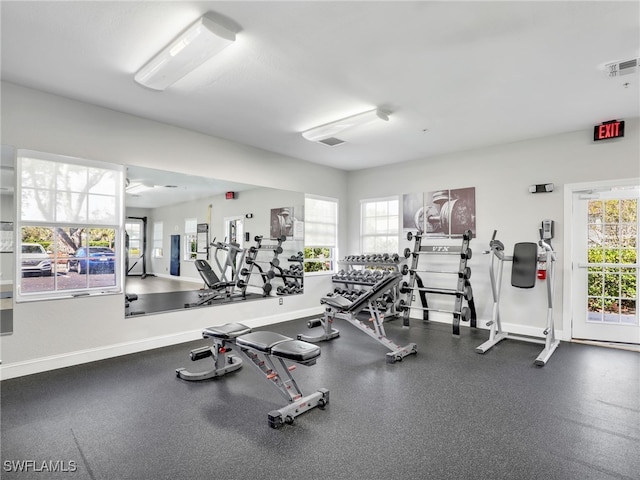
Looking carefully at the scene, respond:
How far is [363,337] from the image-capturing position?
15.2 feet

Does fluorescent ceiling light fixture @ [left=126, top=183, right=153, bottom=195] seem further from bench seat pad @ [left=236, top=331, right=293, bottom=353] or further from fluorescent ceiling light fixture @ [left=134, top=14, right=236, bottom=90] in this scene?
bench seat pad @ [left=236, top=331, right=293, bottom=353]

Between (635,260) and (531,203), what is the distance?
4.30 feet

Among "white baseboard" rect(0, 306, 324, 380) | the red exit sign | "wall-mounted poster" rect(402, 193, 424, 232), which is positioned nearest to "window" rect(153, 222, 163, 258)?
"white baseboard" rect(0, 306, 324, 380)

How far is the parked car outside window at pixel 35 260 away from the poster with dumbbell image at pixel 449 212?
199 inches

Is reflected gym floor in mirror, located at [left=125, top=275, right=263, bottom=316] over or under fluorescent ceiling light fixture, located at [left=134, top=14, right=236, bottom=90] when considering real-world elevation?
under

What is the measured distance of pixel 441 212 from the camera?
568cm

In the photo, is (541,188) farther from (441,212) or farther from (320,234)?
(320,234)

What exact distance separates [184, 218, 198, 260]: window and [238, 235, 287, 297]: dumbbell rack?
0.76m

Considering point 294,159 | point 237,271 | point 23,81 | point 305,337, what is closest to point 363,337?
point 305,337

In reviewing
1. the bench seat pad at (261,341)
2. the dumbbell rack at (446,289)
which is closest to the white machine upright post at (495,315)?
the dumbbell rack at (446,289)

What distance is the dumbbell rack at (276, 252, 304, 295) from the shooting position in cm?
565

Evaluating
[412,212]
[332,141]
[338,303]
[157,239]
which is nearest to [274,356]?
[338,303]

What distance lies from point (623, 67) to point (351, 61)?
2.23m

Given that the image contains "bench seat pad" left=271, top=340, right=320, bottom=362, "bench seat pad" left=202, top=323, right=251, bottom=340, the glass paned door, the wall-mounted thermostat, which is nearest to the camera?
"bench seat pad" left=271, top=340, right=320, bottom=362
